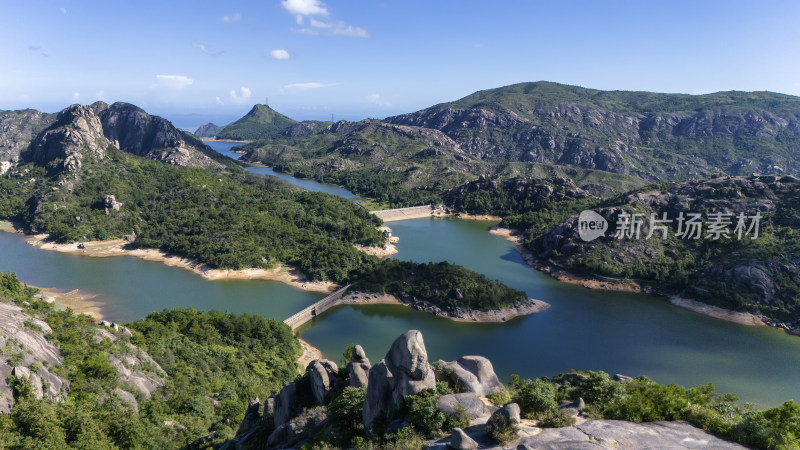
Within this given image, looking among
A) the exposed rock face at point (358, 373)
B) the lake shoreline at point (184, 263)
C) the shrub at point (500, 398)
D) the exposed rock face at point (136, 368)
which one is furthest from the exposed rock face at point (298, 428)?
the lake shoreline at point (184, 263)

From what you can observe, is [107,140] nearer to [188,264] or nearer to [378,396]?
[188,264]

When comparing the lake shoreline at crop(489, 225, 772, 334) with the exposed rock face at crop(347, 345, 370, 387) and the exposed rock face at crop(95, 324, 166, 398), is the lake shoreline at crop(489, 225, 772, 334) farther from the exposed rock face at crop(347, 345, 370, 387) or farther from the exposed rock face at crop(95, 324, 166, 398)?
the exposed rock face at crop(95, 324, 166, 398)

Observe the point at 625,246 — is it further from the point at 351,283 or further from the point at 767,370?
the point at 351,283

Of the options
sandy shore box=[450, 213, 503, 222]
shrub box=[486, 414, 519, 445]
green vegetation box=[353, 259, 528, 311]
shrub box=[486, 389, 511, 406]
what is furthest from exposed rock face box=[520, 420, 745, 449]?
sandy shore box=[450, 213, 503, 222]

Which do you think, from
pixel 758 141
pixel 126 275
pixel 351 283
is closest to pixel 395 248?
pixel 351 283

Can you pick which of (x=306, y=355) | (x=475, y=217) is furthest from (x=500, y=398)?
(x=475, y=217)
